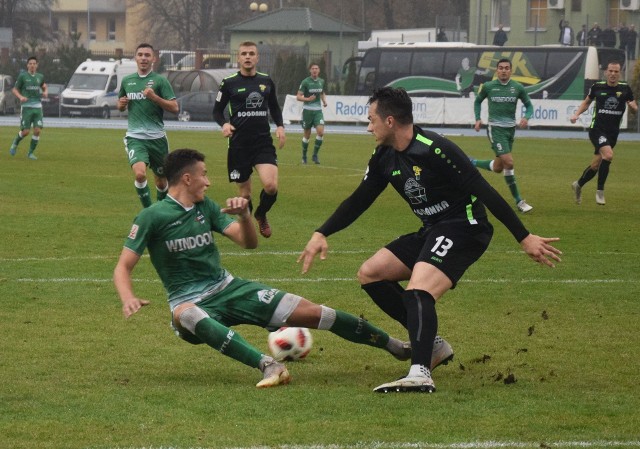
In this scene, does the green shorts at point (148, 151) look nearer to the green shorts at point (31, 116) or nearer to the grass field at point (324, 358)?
the grass field at point (324, 358)

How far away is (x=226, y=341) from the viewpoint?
22.9 feet

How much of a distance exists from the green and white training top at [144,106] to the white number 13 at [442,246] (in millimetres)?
8932

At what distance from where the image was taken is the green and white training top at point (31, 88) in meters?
27.7

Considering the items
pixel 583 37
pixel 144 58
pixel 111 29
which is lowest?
pixel 144 58

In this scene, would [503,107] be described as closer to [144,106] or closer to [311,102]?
[144,106]

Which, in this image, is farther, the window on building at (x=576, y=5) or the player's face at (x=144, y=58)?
the window on building at (x=576, y=5)

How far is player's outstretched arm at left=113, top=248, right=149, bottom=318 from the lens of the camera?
259 inches

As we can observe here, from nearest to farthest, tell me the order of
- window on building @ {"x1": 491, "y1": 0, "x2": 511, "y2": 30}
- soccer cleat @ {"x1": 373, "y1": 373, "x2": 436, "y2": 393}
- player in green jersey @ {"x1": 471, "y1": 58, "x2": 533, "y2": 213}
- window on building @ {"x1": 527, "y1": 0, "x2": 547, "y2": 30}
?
soccer cleat @ {"x1": 373, "y1": 373, "x2": 436, "y2": 393}
player in green jersey @ {"x1": 471, "y1": 58, "x2": 533, "y2": 213}
window on building @ {"x1": 527, "y1": 0, "x2": 547, "y2": 30}
window on building @ {"x1": 491, "y1": 0, "x2": 511, "y2": 30}

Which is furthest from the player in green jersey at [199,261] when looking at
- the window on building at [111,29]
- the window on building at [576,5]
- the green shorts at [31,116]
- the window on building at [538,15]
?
the window on building at [111,29]

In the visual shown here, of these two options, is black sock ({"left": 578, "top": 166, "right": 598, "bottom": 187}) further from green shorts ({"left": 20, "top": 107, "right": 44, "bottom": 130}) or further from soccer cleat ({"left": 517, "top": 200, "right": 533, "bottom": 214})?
green shorts ({"left": 20, "top": 107, "right": 44, "bottom": 130})

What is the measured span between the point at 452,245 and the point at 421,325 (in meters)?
0.58

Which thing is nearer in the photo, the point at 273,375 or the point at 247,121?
the point at 273,375

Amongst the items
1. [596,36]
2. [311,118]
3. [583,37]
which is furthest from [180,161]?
[583,37]

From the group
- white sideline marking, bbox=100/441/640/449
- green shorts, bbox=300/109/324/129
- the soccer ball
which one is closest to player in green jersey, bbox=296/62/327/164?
green shorts, bbox=300/109/324/129
